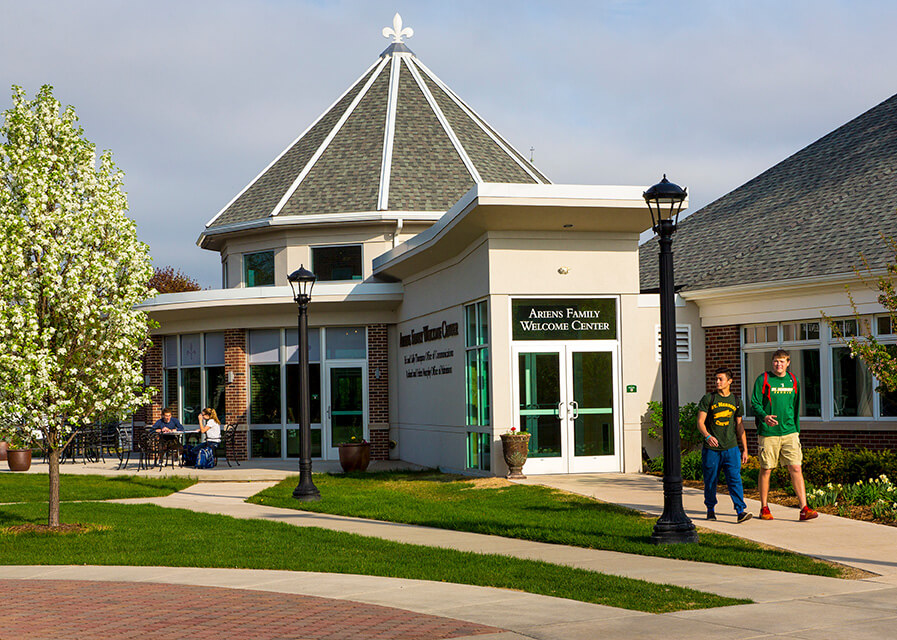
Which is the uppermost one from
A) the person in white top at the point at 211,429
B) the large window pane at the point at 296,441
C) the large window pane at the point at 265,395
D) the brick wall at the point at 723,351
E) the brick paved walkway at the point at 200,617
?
the brick wall at the point at 723,351

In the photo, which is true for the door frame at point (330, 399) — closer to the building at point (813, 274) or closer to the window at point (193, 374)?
A: the window at point (193, 374)

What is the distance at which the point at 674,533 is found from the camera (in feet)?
34.5

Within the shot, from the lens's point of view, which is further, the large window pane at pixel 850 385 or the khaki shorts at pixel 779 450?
the large window pane at pixel 850 385

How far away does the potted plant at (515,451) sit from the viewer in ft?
55.8

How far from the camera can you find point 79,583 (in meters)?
9.27

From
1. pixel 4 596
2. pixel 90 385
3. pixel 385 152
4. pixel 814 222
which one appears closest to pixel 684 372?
pixel 814 222

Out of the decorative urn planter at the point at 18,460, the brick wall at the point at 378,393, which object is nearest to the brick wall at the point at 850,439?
the brick wall at the point at 378,393

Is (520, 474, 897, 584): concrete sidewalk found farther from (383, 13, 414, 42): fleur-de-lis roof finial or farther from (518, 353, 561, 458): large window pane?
(383, 13, 414, 42): fleur-de-lis roof finial

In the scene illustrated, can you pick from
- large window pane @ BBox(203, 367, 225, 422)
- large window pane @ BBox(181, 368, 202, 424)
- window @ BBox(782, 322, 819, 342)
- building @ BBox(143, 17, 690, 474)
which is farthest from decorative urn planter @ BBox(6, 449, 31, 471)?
window @ BBox(782, 322, 819, 342)

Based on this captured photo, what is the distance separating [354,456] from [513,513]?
799 centimetres

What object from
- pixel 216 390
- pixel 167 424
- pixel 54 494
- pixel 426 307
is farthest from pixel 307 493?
pixel 216 390

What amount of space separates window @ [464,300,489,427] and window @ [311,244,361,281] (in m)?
7.18

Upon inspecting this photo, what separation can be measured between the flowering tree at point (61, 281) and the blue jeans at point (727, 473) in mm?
7149

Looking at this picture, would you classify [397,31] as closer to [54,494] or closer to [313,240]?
[313,240]
